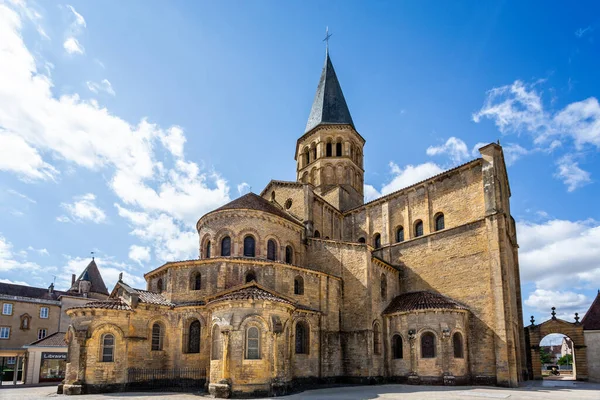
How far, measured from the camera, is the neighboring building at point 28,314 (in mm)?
42469

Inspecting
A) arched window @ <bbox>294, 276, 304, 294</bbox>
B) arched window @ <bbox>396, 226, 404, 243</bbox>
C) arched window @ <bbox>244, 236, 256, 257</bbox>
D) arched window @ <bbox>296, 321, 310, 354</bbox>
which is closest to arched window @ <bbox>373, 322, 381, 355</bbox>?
arched window @ <bbox>296, 321, 310, 354</bbox>

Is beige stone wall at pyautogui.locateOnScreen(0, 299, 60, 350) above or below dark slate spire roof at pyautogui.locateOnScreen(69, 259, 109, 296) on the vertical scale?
below

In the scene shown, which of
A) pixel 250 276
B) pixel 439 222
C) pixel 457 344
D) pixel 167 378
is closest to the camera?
pixel 167 378

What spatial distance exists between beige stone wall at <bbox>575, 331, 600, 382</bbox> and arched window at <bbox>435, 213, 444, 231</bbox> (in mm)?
13347

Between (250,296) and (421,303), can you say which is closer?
(250,296)

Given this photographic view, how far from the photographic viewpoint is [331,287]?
A: 28344 mm

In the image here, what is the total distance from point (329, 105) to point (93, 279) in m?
34.0

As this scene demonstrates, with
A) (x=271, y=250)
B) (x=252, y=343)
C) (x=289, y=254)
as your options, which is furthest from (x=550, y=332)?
(x=252, y=343)

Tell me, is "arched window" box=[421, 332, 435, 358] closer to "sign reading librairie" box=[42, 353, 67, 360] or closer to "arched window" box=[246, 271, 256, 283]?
"arched window" box=[246, 271, 256, 283]

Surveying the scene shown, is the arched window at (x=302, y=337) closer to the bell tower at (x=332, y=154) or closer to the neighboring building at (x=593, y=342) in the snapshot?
the bell tower at (x=332, y=154)

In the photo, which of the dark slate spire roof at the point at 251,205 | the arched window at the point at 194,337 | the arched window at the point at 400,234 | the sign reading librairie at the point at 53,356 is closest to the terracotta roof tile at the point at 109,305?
the arched window at the point at 194,337

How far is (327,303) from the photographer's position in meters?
27.6

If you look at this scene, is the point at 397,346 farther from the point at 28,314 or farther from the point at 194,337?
the point at 28,314

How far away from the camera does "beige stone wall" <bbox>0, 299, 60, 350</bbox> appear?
42688 mm
